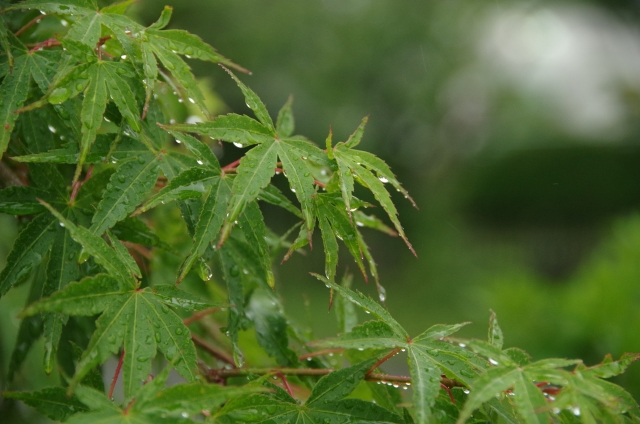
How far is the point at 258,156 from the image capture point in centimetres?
90

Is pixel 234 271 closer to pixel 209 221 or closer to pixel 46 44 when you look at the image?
pixel 209 221

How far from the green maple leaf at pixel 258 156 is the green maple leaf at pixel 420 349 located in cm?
14

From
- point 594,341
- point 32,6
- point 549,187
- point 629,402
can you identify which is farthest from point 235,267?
point 549,187

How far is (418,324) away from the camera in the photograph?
8.66 metres

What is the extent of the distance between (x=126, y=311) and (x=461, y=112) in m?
13.6

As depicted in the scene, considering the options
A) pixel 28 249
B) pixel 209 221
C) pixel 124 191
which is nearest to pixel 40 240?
pixel 28 249

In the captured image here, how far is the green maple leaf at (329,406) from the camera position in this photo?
841 millimetres

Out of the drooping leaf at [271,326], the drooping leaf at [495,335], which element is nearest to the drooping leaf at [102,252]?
the drooping leaf at [271,326]

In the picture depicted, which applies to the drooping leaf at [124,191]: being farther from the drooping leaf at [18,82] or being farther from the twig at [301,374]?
the twig at [301,374]

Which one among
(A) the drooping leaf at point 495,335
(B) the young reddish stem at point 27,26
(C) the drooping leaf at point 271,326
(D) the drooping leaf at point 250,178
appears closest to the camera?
(D) the drooping leaf at point 250,178

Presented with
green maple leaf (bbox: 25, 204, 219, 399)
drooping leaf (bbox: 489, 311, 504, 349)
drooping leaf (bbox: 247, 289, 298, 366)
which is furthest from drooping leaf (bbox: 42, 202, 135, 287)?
drooping leaf (bbox: 489, 311, 504, 349)

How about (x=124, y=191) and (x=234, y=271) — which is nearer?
(x=124, y=191)

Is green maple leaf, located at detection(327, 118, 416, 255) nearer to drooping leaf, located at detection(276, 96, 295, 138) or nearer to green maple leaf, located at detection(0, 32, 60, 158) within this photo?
drooping leaf, located at detection(276, 96, 295, 138)

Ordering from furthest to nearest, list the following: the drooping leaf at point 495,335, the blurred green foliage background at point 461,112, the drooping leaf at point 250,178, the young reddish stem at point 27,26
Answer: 1. the blurred green foliage background at point 461,112
2. the young reddish stem at point 27,26
3. the drooping leaf at point 495,335
4. the drooping leaf at point 250,178
